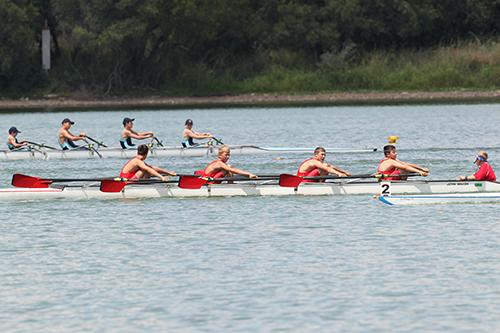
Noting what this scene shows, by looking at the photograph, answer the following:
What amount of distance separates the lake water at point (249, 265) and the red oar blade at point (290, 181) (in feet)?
1.75

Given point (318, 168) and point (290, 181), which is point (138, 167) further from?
point (318, 168)

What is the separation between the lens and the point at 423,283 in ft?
43.9

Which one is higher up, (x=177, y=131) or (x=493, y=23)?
(x=493, y=23)

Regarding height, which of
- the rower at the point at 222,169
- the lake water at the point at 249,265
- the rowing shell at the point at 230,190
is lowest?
the lake water at the point at 249,265

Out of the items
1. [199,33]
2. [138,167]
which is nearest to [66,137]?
[138,167]

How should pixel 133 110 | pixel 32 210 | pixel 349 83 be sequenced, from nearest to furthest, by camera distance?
1. pixel 32 210
2. pixel 133 110
3. pixel 349 83

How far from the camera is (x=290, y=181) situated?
70.6 ft

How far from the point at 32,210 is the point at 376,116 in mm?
35583

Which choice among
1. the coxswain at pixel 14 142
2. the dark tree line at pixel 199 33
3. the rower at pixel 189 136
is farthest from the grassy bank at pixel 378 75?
the coxswain at pixel 14 142

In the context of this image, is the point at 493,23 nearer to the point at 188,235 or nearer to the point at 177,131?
the point at 177,131

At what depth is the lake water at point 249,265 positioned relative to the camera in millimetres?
11875

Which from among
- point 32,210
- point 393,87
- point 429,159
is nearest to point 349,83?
point 393,87

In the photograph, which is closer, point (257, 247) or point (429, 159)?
point (257, 247)

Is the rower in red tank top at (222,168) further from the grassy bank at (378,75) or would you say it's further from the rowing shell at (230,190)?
the grassy bank at (378,75)
